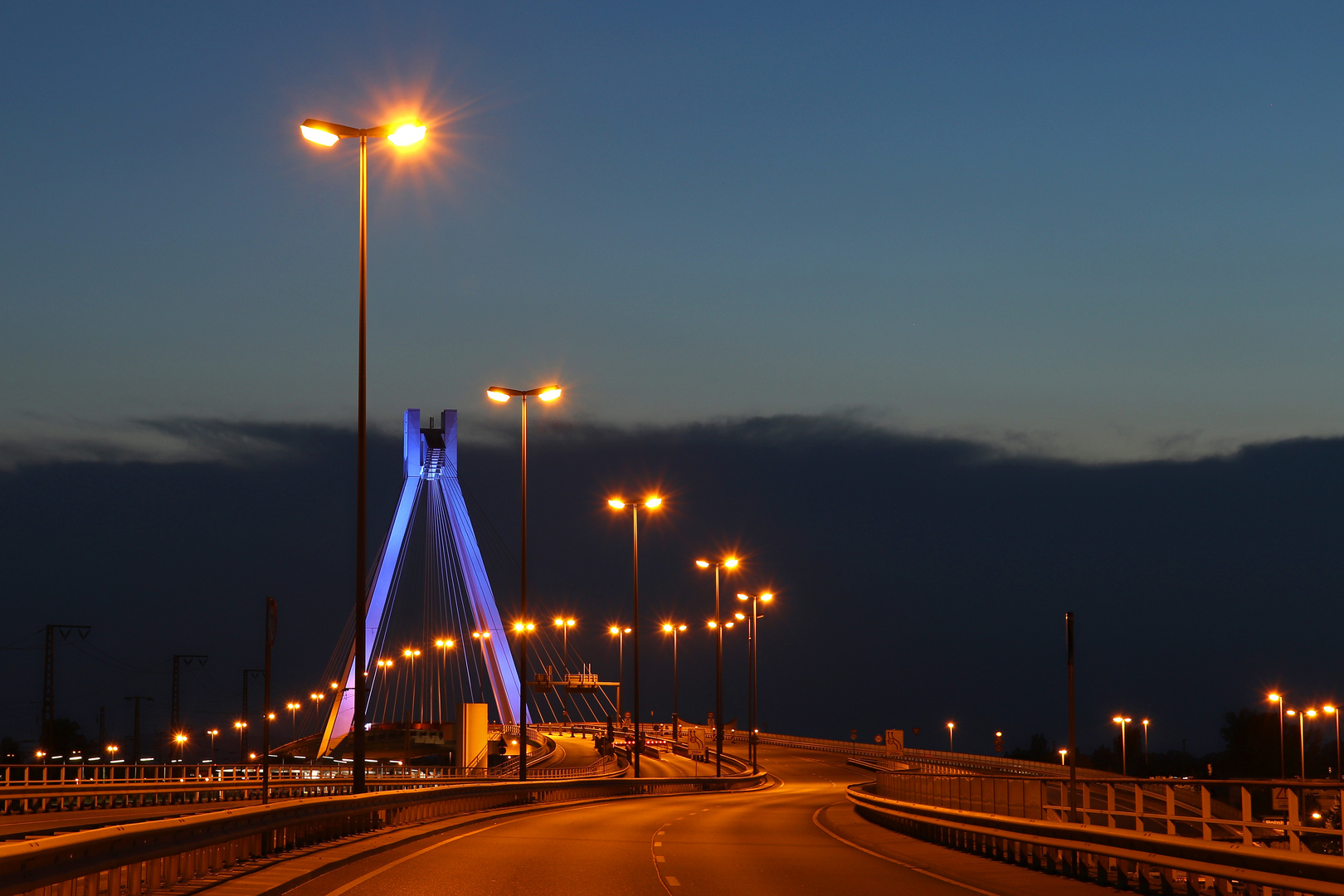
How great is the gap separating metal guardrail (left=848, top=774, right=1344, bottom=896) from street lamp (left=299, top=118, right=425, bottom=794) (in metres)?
9.53

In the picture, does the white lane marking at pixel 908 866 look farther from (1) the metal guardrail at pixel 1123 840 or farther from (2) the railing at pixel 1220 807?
(2) the railing at pixel 1220 807

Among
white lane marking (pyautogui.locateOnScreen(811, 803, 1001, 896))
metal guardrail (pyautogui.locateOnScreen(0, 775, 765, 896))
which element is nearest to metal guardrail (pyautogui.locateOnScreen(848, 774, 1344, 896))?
white lane marking (pyautogui.locateOnScreen(811, 803, 1001, 896))

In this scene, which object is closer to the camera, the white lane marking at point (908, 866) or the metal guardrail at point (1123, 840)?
the metal guardrail at point (1123, 840)

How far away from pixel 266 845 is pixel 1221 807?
12111 millimetres

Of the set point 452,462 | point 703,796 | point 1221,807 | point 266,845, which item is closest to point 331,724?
point 452,462

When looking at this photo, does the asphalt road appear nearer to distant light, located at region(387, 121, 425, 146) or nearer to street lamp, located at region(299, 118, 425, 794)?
street lamp, located at region(299, 118, 425, 794)

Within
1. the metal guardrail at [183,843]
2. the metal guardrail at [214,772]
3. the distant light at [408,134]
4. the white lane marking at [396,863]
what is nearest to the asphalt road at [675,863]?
the white lane marking at [396,863]

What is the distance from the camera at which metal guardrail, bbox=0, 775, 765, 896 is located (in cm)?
991

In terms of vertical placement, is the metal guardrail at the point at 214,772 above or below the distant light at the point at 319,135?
below

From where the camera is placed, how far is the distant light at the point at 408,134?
2294 cm

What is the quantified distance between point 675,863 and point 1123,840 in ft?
21.0

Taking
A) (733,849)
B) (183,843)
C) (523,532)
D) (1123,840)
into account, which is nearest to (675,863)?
(733,849)

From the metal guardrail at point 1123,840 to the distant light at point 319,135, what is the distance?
1467cm

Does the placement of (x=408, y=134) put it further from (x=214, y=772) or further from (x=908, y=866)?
(x=214, y=772)
